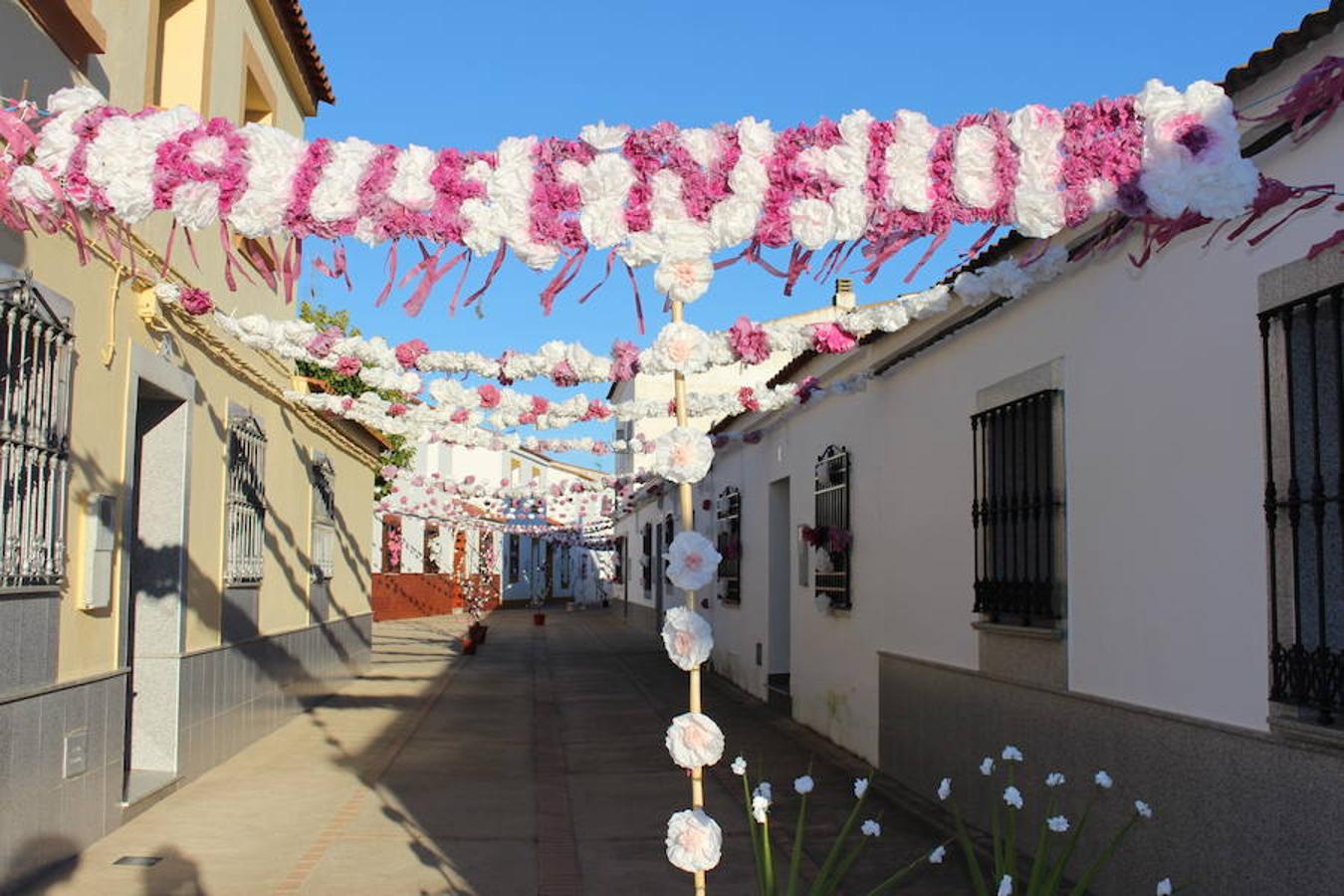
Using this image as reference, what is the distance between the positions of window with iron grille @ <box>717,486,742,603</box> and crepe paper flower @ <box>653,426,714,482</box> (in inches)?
474

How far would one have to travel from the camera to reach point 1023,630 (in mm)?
7066

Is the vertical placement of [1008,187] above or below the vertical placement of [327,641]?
above

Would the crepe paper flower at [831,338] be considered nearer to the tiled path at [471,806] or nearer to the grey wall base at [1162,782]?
the grey wall base at [1162,782]

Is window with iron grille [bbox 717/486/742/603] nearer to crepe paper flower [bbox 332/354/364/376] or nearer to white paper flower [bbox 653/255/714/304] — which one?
crepe paper flower [bbox 332/354/364/376]

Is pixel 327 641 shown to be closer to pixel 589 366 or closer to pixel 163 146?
pixel 589 366

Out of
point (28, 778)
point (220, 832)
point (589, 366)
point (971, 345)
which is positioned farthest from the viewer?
point (971, 345)

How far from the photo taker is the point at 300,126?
13.0m

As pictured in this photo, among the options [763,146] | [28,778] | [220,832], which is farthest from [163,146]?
[220,832]

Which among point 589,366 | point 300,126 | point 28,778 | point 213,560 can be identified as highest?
point 300,126

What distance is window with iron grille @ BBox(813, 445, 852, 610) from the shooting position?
1095 centimetres

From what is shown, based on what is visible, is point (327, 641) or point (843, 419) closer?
point (843, 419)

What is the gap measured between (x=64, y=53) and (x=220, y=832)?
4.44m

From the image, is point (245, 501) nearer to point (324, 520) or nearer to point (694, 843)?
point (324, 520)

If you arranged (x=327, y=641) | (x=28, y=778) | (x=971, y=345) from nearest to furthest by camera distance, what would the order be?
1. (x=28, y=778)
2. (x=971, y=345)
3. (x=327, y=641)
